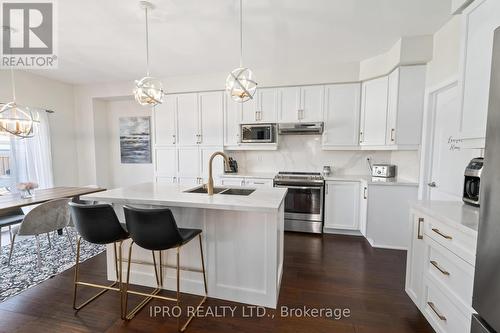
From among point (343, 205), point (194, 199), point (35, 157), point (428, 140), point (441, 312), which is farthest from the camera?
point (35, 157)

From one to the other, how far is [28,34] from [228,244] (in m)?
3.24

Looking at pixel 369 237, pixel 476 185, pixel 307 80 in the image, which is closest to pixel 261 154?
pixel 307 80

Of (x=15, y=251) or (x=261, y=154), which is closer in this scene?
(x=15, y=251)

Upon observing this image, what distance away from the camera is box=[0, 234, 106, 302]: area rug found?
2.26m

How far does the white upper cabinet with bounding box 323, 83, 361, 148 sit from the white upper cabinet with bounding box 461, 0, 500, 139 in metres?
1.97

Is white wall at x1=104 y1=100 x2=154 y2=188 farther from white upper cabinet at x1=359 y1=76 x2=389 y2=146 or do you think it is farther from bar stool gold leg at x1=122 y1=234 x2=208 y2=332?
white upper cabinet at x1=359 y1=76 x2=389 y2=146

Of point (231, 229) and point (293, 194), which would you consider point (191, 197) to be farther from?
point (293, 194)

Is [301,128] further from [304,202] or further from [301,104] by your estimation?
[304,202]

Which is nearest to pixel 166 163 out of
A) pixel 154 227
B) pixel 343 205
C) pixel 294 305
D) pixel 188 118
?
pixel 188 118

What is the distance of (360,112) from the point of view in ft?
11.6

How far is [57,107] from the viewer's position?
4.38 metres

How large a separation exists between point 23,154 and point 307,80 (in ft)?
15.9

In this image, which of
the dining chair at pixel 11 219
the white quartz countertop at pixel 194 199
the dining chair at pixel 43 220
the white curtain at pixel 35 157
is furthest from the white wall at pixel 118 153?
the white quartz countertop at pixel 194 199

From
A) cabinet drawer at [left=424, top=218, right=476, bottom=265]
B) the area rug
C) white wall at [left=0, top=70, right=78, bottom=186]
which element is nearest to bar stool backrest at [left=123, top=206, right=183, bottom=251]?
the area rug
